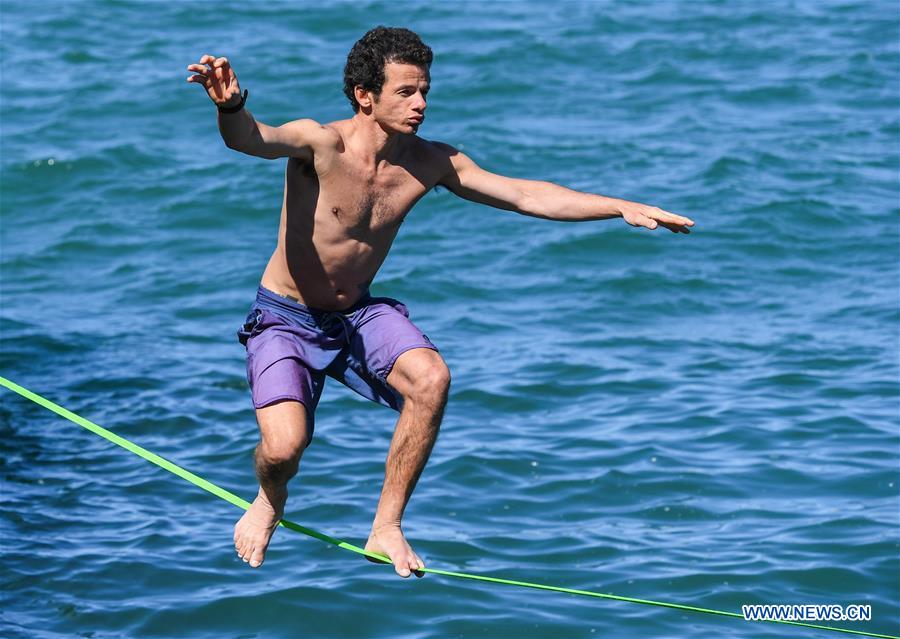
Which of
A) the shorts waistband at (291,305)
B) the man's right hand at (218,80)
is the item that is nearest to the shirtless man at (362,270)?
the shorts waistband at (291,305)

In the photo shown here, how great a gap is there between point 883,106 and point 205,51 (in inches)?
461

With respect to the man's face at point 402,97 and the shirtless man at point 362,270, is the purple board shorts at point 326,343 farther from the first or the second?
the man's face at point 402,97

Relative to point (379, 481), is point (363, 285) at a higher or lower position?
higher

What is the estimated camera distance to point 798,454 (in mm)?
13336

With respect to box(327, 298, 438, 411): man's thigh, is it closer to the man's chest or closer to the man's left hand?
the man's chest

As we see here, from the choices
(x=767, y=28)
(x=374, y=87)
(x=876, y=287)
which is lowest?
(x=876, y=287)

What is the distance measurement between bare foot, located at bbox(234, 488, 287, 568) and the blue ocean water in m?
3.12

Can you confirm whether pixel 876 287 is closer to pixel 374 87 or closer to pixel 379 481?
pixel 379 481

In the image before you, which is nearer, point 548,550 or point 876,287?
point 548,550

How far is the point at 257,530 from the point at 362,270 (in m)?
1.42

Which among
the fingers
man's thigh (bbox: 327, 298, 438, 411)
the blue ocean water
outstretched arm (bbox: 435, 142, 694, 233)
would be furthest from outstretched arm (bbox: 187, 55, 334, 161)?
the blue ocean water

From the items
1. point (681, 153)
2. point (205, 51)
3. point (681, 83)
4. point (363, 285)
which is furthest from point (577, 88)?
point (363, 285)

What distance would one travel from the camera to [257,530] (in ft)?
24.5

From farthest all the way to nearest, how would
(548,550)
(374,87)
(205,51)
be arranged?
(205,51)
(548,550)
(374,87)
